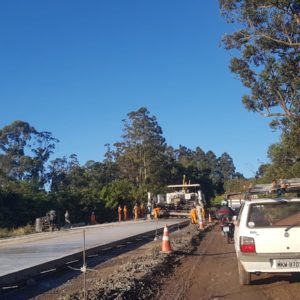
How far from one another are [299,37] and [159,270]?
19.8m

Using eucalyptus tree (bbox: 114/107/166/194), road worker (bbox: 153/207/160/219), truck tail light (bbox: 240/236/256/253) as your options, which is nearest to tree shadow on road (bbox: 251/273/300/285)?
truck tail light (bbox: 240/236/256/253)

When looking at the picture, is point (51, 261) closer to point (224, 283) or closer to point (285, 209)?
point (224, 283)

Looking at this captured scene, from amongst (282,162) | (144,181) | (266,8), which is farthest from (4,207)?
(144,181)

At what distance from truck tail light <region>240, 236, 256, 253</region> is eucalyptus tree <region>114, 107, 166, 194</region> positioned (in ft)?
238

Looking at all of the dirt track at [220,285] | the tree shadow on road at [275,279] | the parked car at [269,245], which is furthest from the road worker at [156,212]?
the parked car at [269,245]

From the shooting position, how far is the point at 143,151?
8362 centimetres

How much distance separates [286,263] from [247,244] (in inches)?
28.9

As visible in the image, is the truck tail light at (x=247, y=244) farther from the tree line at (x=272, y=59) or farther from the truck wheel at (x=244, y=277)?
the tree line at (x=272, y=59)

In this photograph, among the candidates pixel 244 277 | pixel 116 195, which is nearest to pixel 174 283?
pixel 244 277

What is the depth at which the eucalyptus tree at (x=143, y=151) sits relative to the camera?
272ft

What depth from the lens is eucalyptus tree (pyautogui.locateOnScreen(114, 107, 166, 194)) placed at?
8295 cm

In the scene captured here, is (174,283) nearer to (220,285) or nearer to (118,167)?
(220,285)

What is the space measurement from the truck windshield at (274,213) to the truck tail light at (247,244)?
348 millimetres

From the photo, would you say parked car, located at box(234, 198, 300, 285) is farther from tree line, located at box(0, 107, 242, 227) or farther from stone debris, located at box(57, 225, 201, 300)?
tree line, located at box(0, 107, 242, 227)
